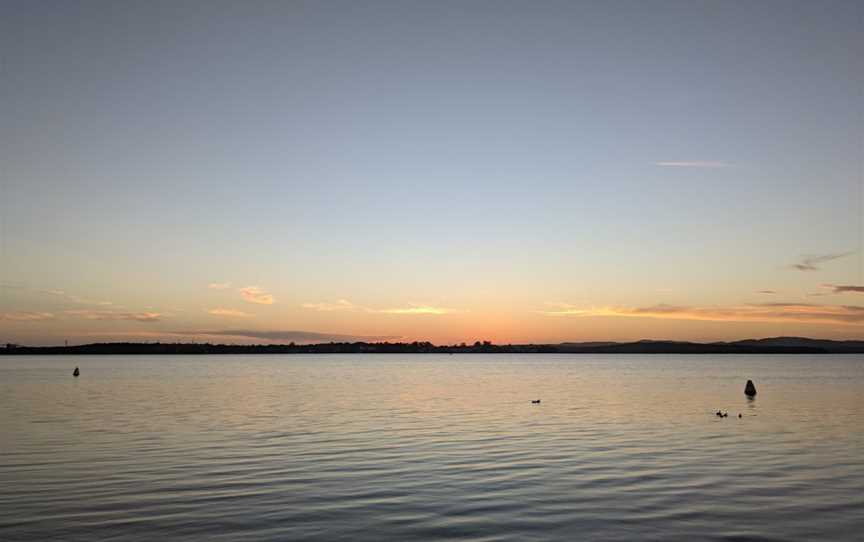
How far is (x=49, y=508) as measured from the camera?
20984mm

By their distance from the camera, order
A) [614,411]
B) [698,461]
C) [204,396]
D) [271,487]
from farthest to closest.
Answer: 1. [204,396]
2. [614,411]
3. [698,461]
4. [271,487]

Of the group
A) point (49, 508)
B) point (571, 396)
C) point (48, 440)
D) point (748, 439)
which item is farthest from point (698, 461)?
point (571, 396)

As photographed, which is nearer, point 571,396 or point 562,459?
point 562,459

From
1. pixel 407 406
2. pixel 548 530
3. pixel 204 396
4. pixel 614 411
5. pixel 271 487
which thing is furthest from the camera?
pixel 204 396

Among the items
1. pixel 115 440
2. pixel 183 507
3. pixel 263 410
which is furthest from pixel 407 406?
pixel 183 507

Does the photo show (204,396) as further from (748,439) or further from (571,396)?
(748,439)

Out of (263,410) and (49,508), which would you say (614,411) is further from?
(49,508)

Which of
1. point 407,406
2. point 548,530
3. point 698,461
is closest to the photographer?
point 548,530

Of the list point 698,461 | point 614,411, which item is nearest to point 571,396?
point 614,411

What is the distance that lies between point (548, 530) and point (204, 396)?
2554 inches

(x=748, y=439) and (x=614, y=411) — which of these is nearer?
(x=748, y=439)

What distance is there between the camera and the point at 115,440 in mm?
37750

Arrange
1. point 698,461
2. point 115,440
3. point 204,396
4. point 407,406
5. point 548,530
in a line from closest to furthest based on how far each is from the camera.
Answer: point 548,530 < point 698,461 < point 115,440 < point 407,406 < point 204,396

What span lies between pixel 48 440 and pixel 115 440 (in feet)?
12.0
